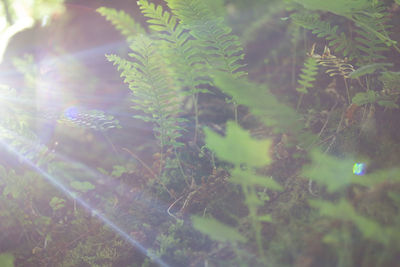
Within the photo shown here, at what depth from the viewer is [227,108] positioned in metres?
2.61

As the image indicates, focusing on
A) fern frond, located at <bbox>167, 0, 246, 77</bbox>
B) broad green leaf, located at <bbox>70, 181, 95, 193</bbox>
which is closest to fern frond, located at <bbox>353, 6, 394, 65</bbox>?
fern frond, located at <bbox>167, 0, 246, 77</bbox>

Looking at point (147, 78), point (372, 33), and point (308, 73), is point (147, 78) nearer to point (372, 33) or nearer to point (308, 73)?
point (308, 73)

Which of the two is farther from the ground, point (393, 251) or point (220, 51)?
point (220, 51)

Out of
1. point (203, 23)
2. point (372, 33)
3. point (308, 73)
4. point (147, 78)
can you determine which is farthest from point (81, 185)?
point (372, 33)

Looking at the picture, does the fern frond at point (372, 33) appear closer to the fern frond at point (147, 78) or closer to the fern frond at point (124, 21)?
the fern frond at point (147, 78)

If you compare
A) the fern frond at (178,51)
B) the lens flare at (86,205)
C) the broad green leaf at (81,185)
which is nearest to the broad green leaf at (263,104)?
the fern frond at (178,51)

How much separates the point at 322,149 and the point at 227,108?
107 cm

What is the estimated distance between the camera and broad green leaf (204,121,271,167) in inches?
36.1

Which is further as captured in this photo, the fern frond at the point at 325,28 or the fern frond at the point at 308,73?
the fern frond at the point at 308,73

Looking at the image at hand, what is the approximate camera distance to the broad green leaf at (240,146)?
0.92 m

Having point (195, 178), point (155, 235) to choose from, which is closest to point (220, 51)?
point (195, 178)

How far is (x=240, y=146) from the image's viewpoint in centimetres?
94

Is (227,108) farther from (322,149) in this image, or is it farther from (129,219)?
(129,219)

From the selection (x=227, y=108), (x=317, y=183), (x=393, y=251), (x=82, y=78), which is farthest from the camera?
(x=82, y=78)
